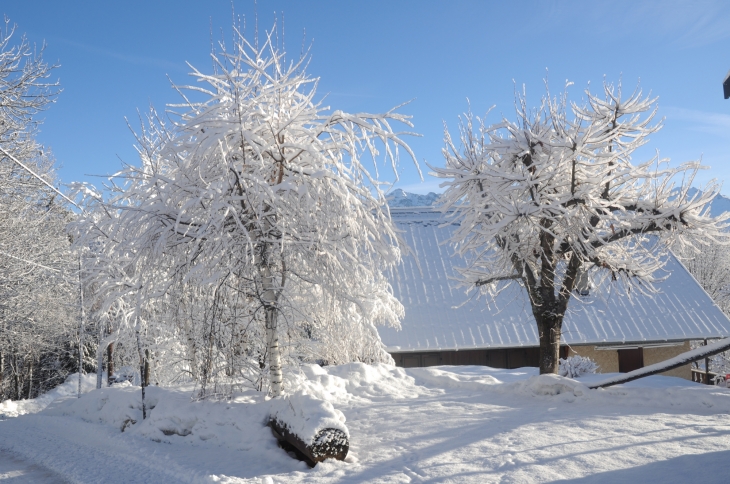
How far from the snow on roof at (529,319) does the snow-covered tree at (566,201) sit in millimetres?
4292

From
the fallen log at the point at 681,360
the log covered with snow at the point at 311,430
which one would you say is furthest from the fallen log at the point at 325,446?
the fallen log at the point at 681,360

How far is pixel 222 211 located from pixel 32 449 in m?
6.29

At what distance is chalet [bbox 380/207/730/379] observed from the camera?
16.9m

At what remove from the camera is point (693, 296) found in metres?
19.1

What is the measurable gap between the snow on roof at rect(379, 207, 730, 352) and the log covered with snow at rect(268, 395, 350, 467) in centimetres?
892

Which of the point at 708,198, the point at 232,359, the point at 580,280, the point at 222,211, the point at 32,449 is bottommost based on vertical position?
the point at 32,449

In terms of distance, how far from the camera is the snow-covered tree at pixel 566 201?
401 inches

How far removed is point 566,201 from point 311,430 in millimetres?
6815

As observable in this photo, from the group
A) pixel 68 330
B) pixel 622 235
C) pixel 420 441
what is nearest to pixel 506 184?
pixel 622 235

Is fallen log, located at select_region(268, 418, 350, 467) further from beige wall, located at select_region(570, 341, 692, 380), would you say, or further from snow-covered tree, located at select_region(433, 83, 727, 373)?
beige wall, located at select_region(570, 341, 692, 380)

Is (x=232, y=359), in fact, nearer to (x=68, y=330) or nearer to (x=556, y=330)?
→ (x=556, y=330)

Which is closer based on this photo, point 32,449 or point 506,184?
point 32,449

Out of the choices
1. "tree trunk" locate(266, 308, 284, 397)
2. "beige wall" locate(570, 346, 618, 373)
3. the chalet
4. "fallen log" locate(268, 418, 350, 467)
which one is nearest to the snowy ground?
"fallen log" locate(268, 418, 350, 467)

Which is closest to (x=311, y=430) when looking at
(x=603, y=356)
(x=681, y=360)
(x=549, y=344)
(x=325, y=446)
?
(x=325, y=446)
